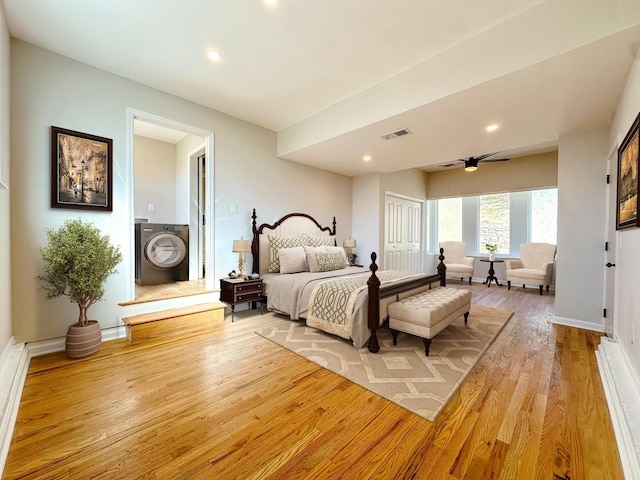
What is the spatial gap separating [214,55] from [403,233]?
523 centimetres

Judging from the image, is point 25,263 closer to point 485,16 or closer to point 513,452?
point 513,452

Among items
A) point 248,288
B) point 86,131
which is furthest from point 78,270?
point 248,288

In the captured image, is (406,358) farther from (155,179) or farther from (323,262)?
(155,179)

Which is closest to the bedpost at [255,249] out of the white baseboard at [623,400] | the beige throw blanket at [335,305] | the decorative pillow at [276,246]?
the decorative pillow at [276,246]

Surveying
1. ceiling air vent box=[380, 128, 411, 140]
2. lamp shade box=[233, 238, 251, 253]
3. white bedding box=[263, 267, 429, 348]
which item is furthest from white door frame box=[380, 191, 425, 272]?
lamp shade box=[233, 238, 251, 253]

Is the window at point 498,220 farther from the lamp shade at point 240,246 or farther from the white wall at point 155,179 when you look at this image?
the white wall at point 155,179

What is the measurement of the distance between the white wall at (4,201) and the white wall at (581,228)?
18.5ft

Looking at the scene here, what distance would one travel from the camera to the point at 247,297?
3.66 m

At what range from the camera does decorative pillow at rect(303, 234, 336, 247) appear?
4.73 metres

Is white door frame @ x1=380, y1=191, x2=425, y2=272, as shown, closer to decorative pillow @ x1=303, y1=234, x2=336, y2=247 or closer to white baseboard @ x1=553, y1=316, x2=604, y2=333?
decorative pillow @ x1=303, y1=234, x2=336, y2=247

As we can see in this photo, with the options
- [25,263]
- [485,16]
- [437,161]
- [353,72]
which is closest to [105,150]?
[25,263]

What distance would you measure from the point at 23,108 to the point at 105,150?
25.3 inches

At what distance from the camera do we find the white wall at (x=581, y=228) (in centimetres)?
321

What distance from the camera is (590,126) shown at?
3141mm
